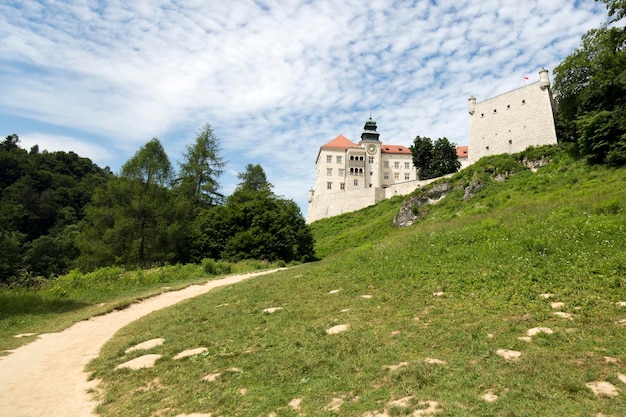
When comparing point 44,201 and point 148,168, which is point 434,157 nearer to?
point 148,168

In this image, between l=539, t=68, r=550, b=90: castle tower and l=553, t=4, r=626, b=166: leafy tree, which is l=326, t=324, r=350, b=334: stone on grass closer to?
l=553, t=4, r=626, b=166: leafy tree

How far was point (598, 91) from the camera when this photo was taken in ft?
86.2

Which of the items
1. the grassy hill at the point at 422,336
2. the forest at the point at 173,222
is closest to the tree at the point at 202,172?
the forest at the point at 173,222

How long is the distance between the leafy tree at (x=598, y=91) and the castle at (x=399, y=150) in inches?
192

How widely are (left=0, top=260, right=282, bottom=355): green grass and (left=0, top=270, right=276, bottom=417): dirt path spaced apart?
0.70 meters

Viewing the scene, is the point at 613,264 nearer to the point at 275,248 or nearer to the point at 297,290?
the point at 297,290

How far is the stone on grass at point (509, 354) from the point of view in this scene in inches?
197

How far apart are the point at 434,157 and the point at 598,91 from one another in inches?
1186

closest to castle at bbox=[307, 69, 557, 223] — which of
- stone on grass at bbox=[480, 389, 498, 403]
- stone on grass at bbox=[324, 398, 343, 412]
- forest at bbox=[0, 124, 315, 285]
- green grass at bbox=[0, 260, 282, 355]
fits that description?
forest at bbox=[0, 124, 315, 285]

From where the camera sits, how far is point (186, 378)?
18.6ft

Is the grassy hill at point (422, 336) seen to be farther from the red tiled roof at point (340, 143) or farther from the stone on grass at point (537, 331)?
the red tiled roof at point (340, 143)

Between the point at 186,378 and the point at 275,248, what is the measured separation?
78.7 feet

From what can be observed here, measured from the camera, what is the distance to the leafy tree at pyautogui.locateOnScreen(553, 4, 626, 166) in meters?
21.4

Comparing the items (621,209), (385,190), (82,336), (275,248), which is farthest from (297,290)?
(385,190)
